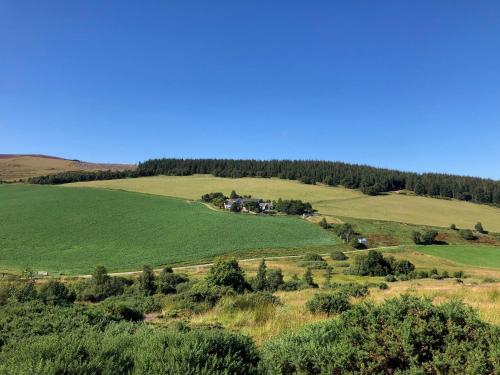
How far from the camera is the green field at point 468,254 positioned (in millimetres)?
68938

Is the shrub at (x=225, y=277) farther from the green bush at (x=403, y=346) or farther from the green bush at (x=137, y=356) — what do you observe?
the green bush at (x=403, y=346)

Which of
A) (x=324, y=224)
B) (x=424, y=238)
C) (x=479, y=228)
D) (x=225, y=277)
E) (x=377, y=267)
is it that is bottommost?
(x=377, y=267)

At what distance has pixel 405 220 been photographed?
4099 inches

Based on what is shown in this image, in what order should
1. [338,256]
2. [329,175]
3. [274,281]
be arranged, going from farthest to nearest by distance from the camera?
[329,175] → [338,256] → [274,281]

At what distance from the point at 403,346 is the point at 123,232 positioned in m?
80.3

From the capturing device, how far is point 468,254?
75.1 m

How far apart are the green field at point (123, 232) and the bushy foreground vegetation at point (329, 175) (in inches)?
2155

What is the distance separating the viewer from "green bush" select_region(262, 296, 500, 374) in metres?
4.38

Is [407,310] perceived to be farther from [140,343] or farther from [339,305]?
[339,305]

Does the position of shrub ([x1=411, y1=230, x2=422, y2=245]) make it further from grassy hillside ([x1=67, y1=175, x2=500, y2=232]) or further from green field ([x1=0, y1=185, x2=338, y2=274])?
green field ([x1=0, y1=185, x2=338, y2=274])

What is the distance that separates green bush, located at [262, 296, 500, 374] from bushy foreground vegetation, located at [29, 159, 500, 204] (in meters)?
141

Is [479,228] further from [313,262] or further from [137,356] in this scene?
Answer: [137,356]

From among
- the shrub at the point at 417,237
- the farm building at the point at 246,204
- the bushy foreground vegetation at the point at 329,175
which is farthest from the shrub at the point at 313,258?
the bushy foreground vegetation at the point at 329,175

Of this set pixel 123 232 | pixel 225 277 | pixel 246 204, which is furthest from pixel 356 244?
pixel 225 277
